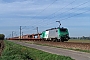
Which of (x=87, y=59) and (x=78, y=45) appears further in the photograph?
(x=78, y=45)

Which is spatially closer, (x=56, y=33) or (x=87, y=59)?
(x=87, y=59)

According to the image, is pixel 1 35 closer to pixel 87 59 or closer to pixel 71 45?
pixel 71 45

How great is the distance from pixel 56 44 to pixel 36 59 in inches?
919

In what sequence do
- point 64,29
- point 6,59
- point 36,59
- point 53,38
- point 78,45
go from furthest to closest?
point 53,38
point 64,29
point 78,45
point 36,59
point 6,59

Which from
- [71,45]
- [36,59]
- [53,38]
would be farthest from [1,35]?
[36,59]

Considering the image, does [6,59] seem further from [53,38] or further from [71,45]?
[53,38]

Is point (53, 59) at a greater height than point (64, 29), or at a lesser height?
lesser

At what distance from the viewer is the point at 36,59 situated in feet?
82.4

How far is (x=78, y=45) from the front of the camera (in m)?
36.1

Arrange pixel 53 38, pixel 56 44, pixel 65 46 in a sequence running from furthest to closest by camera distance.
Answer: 1. pixel 53 38
2. pixel 56 44
3. pixel 65 46

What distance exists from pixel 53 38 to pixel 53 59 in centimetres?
4234

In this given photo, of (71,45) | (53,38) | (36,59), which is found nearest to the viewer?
(36,59)

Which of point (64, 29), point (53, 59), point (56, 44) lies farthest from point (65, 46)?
point (53, 59)

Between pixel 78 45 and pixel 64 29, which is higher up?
pixel 64 29
